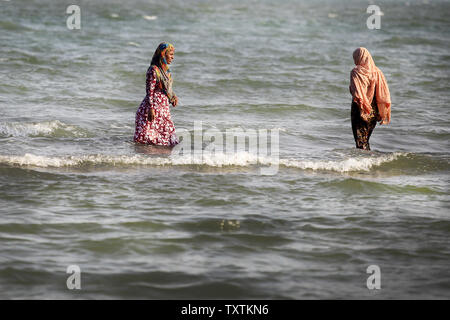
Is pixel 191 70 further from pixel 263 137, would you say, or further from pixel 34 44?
pixel 263 137

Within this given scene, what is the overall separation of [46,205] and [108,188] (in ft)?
2.67

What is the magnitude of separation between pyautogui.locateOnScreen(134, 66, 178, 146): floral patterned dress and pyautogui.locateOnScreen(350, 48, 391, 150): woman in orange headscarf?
8.33 feet

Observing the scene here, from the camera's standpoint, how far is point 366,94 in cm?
912

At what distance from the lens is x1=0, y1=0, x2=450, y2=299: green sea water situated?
5.22m

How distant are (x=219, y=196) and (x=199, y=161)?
149cm

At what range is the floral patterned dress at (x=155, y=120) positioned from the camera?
30.3ft

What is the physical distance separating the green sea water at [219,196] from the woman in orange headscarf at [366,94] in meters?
0.46
